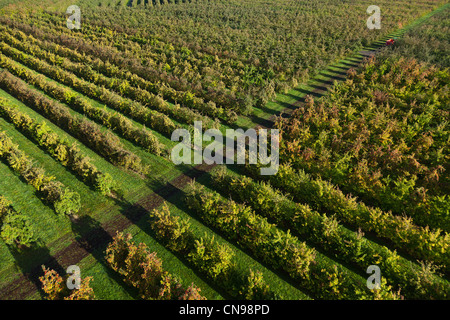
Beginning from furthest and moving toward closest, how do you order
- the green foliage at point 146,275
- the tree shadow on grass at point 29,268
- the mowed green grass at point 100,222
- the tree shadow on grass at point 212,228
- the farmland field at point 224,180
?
the tree shadow on grass at point 212,228
the mowed green grass at point 100,222
the farmland field at point 224,180
the tree shadow on grass at point 29,268
the green foliage at point 146,275

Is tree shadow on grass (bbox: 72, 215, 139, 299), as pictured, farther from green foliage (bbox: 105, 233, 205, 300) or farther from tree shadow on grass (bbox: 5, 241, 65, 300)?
tree shadow on grass (bbox: 5, 241, 65, 300)

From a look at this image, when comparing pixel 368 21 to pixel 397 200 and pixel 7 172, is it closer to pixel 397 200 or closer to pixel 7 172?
pixel 397 200

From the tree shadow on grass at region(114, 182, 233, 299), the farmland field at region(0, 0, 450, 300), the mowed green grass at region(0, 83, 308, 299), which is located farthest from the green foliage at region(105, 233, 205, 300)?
the tree shadow on grass at region(114, 182, 233, 299)

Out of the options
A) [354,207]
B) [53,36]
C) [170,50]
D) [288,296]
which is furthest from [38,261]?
[53,36]

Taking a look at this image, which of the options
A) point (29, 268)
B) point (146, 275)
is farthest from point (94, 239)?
point (146, 275)

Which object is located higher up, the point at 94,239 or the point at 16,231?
the point at 16,231

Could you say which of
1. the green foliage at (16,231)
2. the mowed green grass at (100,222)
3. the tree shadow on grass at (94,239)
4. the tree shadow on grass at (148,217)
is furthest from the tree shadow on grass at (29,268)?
the tree shadow on grass at (148,217)

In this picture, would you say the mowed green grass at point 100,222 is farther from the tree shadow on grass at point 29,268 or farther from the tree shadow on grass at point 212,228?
the tree shadow on grass at point 212,228

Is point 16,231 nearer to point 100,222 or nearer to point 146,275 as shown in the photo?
point 100,222

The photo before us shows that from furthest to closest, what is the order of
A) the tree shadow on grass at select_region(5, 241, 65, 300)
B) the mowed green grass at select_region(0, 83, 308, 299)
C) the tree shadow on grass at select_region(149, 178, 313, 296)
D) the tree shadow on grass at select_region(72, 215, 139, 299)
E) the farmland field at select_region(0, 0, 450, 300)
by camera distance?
the tree shadow on grass at select_region(72, 215, 139, 299)
the tree shadow on grass at select_region(149, 178, 313, 296)
the mowed green grass at select_region(0, 83, 308, 299)
the farmland field at select_region(0, 0, 450, 300)
the tree shadow on grass at select_region(5, 241, 65, 300)
